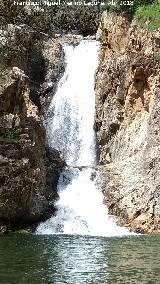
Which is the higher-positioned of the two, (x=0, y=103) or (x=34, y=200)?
(x=0, y=103)

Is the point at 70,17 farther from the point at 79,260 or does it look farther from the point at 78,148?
the point at 79,260

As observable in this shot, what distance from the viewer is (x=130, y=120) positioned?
42344 mm

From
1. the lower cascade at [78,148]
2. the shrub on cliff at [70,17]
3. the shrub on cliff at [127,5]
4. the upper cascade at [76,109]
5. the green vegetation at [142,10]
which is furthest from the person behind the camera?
the shrub on cliff at [70,17]

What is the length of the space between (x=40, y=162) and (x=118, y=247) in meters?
13.6

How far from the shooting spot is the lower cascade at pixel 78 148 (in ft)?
115

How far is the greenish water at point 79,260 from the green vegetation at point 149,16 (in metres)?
18.5

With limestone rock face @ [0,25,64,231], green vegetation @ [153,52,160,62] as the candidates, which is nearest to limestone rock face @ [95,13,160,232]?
green vegetation @ [153,52,160,62]

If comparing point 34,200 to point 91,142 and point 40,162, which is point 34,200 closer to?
point 40,162

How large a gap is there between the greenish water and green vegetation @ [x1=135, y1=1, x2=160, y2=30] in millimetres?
18483

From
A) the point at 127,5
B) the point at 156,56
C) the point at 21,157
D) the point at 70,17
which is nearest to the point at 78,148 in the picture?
the point at 156,56

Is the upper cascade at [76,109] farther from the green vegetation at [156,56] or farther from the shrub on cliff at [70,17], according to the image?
the green vegetation at [156,56]

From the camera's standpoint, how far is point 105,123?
45.0 metres

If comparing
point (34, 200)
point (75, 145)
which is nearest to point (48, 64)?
point (75, 145)

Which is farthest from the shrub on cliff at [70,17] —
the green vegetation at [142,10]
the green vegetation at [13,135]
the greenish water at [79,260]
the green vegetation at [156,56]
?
the greenish water at [79,260]
